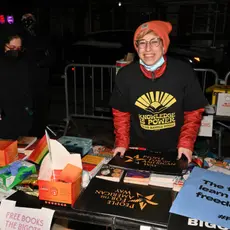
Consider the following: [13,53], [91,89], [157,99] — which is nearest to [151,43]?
[157,99]

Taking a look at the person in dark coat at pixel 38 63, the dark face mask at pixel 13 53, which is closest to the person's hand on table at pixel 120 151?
the dark face mask at pixel 13 53

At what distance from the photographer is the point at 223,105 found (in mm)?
3797

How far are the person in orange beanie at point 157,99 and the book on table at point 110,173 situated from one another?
172mm

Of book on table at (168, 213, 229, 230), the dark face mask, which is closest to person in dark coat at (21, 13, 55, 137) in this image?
the dark face mask

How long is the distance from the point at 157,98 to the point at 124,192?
28.6 inches

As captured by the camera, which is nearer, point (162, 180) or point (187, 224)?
point (187, 224)

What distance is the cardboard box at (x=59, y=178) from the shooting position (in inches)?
55.1

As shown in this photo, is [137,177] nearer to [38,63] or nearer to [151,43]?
[151,43]

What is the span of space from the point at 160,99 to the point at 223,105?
2.11 m

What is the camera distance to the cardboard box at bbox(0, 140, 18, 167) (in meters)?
1.76

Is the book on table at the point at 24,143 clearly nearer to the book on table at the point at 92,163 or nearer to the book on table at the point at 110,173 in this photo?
the book on table at the point at 92,163

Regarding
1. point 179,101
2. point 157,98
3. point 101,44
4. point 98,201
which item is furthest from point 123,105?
point 101,44

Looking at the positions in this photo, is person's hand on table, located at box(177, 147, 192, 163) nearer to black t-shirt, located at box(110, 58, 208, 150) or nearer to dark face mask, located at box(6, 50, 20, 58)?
black t-shirt, located at box(110, 58, 208, 150)

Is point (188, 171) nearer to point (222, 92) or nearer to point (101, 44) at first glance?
point (222, 92)
